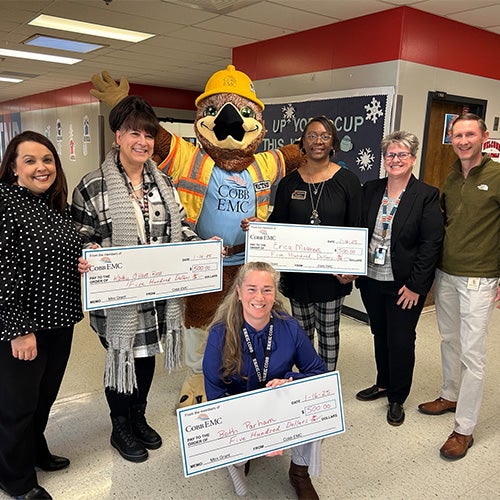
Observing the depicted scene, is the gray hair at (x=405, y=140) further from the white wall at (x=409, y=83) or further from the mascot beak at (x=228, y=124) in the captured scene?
the white wall at (x=409, y=83)

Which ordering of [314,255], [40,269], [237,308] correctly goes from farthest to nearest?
[314,255]
[237,308]
[40,269]

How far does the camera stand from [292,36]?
4.58 metres

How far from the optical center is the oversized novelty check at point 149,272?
5.75ft

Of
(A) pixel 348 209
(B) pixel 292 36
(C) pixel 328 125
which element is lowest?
(A) pixel 348 209

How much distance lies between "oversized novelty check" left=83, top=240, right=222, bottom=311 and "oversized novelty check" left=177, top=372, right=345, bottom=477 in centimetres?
55

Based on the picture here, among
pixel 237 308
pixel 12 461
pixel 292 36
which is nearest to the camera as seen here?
pixel 12 461

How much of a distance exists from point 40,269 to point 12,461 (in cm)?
73

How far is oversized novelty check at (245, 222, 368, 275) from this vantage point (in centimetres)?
224

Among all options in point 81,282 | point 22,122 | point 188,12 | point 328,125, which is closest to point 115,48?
point 188,12

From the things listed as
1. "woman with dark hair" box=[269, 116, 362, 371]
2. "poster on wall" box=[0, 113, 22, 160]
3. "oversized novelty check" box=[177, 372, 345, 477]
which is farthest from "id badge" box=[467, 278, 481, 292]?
"poster on wall" box=[0, 113, 22, 160]

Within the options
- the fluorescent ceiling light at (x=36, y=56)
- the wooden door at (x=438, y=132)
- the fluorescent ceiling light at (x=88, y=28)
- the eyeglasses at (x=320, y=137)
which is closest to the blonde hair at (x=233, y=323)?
the eyeglasses at (x=320, y=137)

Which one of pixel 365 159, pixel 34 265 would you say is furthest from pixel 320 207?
pixel 365 159

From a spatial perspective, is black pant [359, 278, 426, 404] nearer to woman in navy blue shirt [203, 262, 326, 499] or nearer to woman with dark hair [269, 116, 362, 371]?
woman with dark hair [269, 116, 362, 371]

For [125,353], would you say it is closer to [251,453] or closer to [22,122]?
[251,453]
